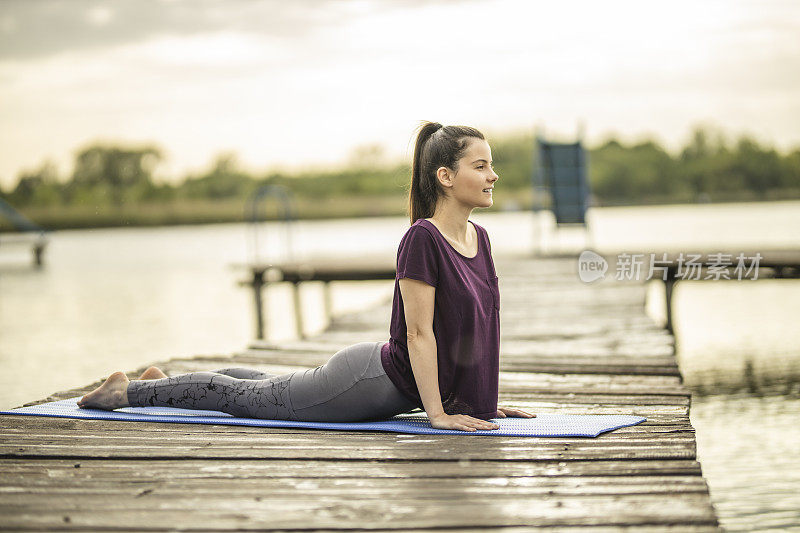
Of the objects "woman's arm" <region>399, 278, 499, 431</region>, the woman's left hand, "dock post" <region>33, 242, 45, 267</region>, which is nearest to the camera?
"woman's arm" <region>399, 278, 499, 431</region>

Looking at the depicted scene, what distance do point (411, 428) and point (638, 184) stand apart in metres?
46.2

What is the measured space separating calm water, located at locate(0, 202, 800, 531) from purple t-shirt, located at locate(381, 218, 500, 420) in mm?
2060

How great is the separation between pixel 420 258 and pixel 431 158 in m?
0.37

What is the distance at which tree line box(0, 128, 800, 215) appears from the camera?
4128 cm

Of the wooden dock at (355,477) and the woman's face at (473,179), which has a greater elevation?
the woman's face at (473,179)

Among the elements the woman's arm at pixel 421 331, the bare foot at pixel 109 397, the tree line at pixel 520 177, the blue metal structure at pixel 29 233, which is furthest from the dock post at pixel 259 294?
the tree line at pixel 520 177

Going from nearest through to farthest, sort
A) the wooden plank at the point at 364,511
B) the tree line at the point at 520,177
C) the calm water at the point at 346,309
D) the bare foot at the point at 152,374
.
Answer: the wooden plank at the point at 364,511, the bare foot at the point at 152,374, the calm water at the point at 346,309, the tree line at the point at 520,177

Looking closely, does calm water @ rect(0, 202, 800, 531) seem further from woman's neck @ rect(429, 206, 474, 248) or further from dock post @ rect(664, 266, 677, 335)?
woman's neck @ rect(429, 206, 474, 248)

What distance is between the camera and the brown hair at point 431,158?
10.1 ft

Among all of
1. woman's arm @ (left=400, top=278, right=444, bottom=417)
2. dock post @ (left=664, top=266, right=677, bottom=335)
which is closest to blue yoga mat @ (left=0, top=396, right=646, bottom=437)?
woman's arm @ (left=400, top=278, right=444, bottom=417)

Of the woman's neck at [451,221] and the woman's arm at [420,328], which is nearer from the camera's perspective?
the woman's arm at [420,328]

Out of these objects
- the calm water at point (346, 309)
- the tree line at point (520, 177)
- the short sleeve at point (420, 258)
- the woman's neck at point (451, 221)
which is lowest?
the calm water at point (346, 309)

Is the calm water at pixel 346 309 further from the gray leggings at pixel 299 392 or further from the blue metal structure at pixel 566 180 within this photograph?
the gray leggings at pixel 299 392

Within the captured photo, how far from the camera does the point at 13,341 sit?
46.4 feet
